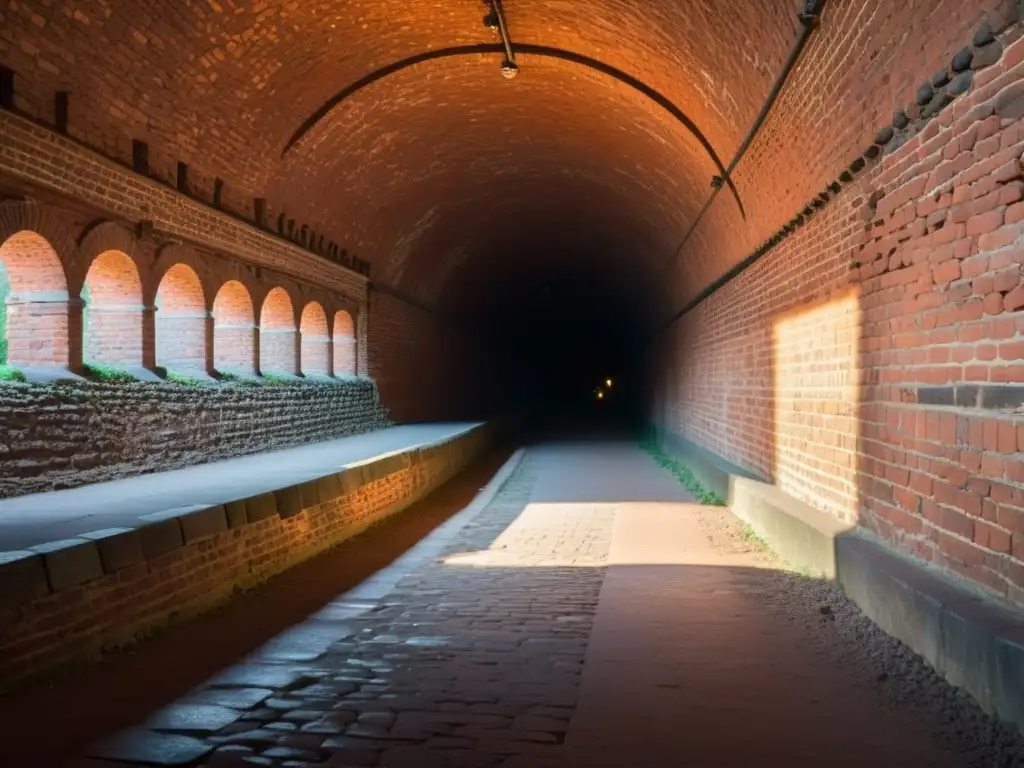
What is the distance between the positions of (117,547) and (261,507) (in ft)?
7.18

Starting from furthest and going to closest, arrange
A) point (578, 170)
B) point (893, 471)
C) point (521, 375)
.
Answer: point (521, 375) < point (578, 170) < point (893, 471)

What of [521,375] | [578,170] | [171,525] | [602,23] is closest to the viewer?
[171,525]

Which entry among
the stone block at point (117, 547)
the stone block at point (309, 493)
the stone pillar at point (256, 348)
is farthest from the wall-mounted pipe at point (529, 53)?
the stone block at point (117, 547)

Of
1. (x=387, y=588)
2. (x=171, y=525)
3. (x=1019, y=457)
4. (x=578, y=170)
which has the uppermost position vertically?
(x=578, y=170)

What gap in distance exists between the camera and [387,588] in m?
6.96

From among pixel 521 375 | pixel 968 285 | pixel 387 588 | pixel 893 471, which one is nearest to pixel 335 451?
pixel 387 588

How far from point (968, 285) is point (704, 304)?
10.9m

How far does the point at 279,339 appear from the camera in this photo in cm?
1462

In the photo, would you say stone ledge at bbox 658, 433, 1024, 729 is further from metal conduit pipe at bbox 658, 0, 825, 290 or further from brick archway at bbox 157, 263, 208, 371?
brick archway at bbox 157, 263, 208, 371

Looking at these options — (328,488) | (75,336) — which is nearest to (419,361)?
(328,488)

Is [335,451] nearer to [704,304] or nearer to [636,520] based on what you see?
[636,520]

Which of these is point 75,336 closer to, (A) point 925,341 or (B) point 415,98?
(B) point 415,98

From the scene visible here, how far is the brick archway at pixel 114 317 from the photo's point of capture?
32.2 ft

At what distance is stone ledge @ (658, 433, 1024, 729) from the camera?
3.51 meters
